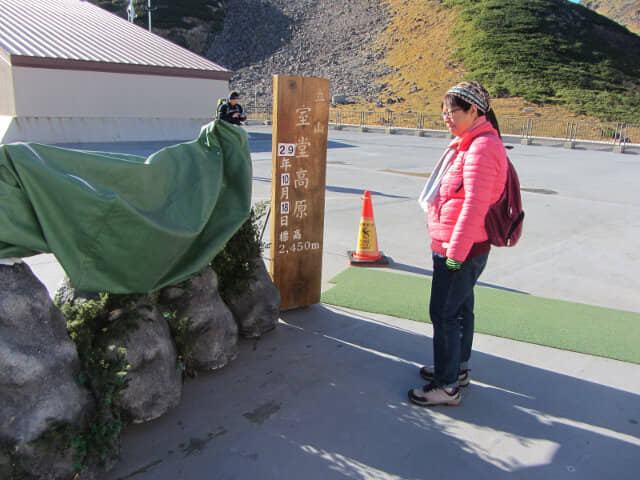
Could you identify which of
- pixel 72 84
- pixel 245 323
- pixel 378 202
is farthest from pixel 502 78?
pixel 245 323

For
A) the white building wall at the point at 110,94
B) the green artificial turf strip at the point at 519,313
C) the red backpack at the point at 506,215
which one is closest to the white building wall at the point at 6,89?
the white building wall at the point at 110,94

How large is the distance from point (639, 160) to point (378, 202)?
15.5 m

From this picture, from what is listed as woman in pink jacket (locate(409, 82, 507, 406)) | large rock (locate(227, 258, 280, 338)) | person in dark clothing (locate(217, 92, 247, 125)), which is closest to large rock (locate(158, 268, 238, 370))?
large rock (locate(227, 258, 280, 338))

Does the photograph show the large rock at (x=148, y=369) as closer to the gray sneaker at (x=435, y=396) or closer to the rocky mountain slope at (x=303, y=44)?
the gray sneaker at (x=435, y=396)

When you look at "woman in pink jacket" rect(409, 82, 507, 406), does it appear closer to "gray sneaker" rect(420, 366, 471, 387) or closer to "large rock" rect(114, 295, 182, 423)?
"gray sneaker" rect(420, 366, 471, 387)

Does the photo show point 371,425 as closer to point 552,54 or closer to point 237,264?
point 237,264

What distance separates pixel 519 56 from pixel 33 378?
57.3 metres

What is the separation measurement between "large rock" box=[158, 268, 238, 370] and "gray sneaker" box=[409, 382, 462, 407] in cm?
135

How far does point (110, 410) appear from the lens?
9.14 feet

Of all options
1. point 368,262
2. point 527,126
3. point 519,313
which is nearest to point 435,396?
point 519,313

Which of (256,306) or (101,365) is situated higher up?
(101,365)

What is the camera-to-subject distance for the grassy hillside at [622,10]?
429ft

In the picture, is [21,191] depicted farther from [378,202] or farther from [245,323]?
[378,202]

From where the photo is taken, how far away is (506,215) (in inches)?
130
